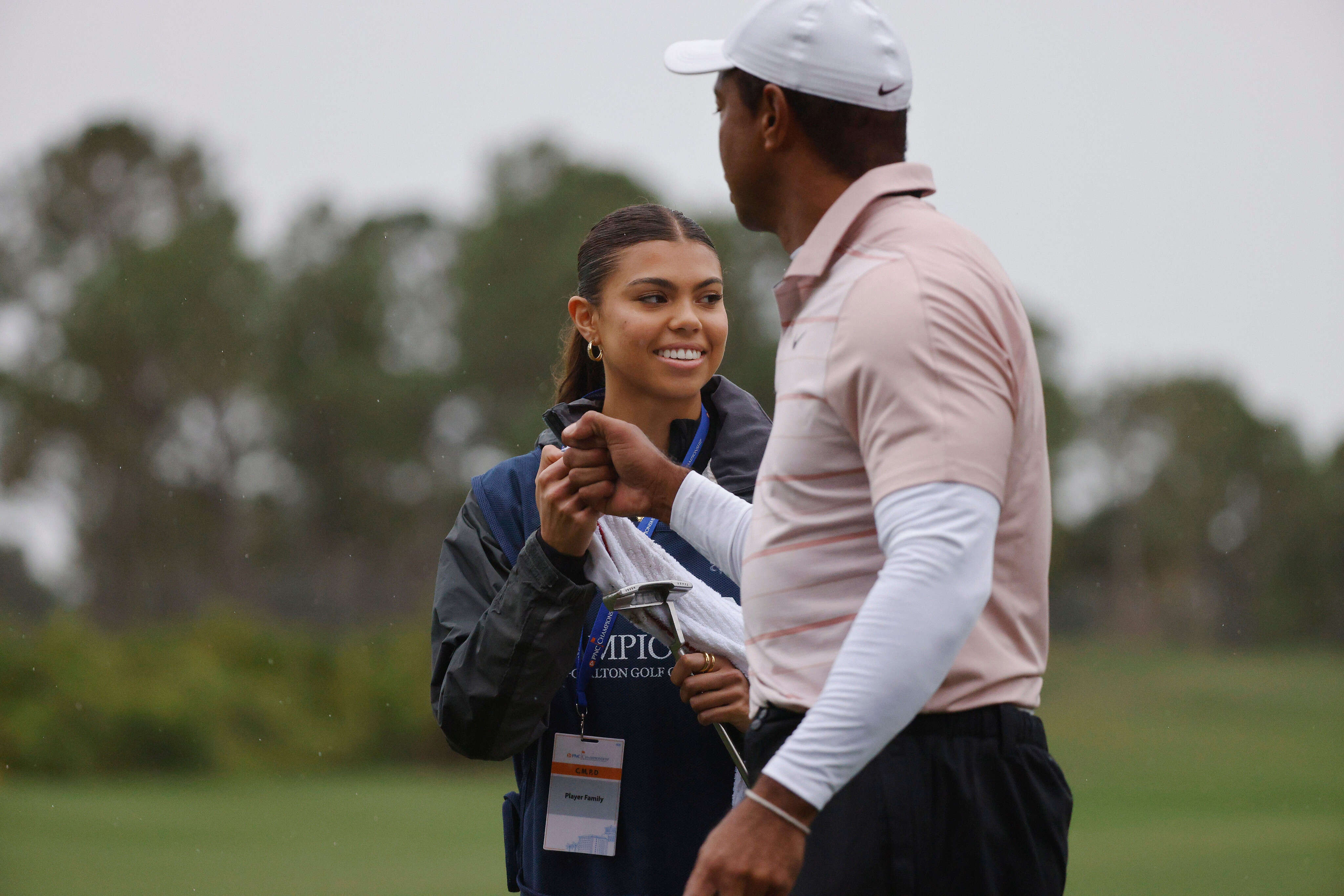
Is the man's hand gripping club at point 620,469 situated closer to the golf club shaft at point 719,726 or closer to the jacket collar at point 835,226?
the golf club shaft at point 719,726

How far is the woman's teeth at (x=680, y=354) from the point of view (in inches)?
93.2

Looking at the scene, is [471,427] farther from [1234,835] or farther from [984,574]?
[984,574]

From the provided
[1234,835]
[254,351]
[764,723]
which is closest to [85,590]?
[254,351]

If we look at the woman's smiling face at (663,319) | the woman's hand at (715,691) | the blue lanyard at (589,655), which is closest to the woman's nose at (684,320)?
the woman's smiling face at (663,319)

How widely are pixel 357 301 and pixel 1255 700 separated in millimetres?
12440

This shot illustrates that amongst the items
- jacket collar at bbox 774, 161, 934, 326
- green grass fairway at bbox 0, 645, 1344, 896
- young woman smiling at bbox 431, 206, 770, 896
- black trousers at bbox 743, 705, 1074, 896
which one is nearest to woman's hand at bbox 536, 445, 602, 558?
young woman smiling at bbox 431, 206, 770, 896

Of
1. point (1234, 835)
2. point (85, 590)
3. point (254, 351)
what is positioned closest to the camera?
point (1234, 835)

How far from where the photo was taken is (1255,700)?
15727 mm

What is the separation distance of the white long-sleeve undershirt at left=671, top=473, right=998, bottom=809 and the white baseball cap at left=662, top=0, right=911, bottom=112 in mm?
479

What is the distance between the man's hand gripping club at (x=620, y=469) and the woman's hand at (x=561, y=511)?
29 millimetres

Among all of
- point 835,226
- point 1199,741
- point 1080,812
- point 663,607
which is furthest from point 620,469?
point 1199,741

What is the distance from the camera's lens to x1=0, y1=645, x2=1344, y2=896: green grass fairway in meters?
9.27

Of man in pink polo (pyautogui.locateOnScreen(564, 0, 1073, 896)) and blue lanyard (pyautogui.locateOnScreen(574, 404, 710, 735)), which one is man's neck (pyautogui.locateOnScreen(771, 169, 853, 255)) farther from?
blue lanyard (pyautogui.locateOnScreen(574, 404, 710, 735))

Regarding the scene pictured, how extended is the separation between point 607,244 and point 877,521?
137 centimetres
